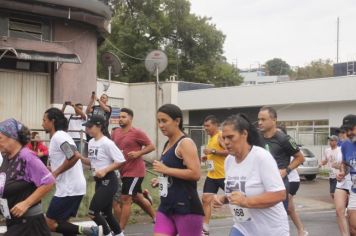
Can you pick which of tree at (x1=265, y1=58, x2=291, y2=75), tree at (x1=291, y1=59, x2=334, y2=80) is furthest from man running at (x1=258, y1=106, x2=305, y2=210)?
tree at (x1=265, y1=58, x2=291, y2=75)

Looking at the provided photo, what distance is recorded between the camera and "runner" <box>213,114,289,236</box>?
4.51 m

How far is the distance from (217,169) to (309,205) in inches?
261

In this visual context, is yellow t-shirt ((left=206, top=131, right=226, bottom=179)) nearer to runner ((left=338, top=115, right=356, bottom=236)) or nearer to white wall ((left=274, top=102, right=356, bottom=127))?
runner ((left=338, top=115, right=356, bottom=236))

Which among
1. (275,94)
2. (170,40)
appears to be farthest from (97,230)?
(170,40)

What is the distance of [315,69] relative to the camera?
76.8 meters

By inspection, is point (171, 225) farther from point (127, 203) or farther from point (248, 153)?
point (127, 203)

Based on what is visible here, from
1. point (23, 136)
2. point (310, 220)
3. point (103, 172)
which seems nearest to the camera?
point (23, 136)

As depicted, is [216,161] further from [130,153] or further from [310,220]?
[310,220]

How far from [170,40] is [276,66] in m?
73.8

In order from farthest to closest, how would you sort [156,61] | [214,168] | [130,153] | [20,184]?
[156,61] → [214,168] → [130,153] → [20,184]

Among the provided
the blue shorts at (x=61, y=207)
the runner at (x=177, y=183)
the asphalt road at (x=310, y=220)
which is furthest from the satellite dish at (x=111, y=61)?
the runner at (x=177, y=183)

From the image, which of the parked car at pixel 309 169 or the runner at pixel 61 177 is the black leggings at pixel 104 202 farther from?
the parked car at pixel 309 169

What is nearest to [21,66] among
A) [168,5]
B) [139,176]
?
[139,176]

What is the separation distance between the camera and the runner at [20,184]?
5.02 m
